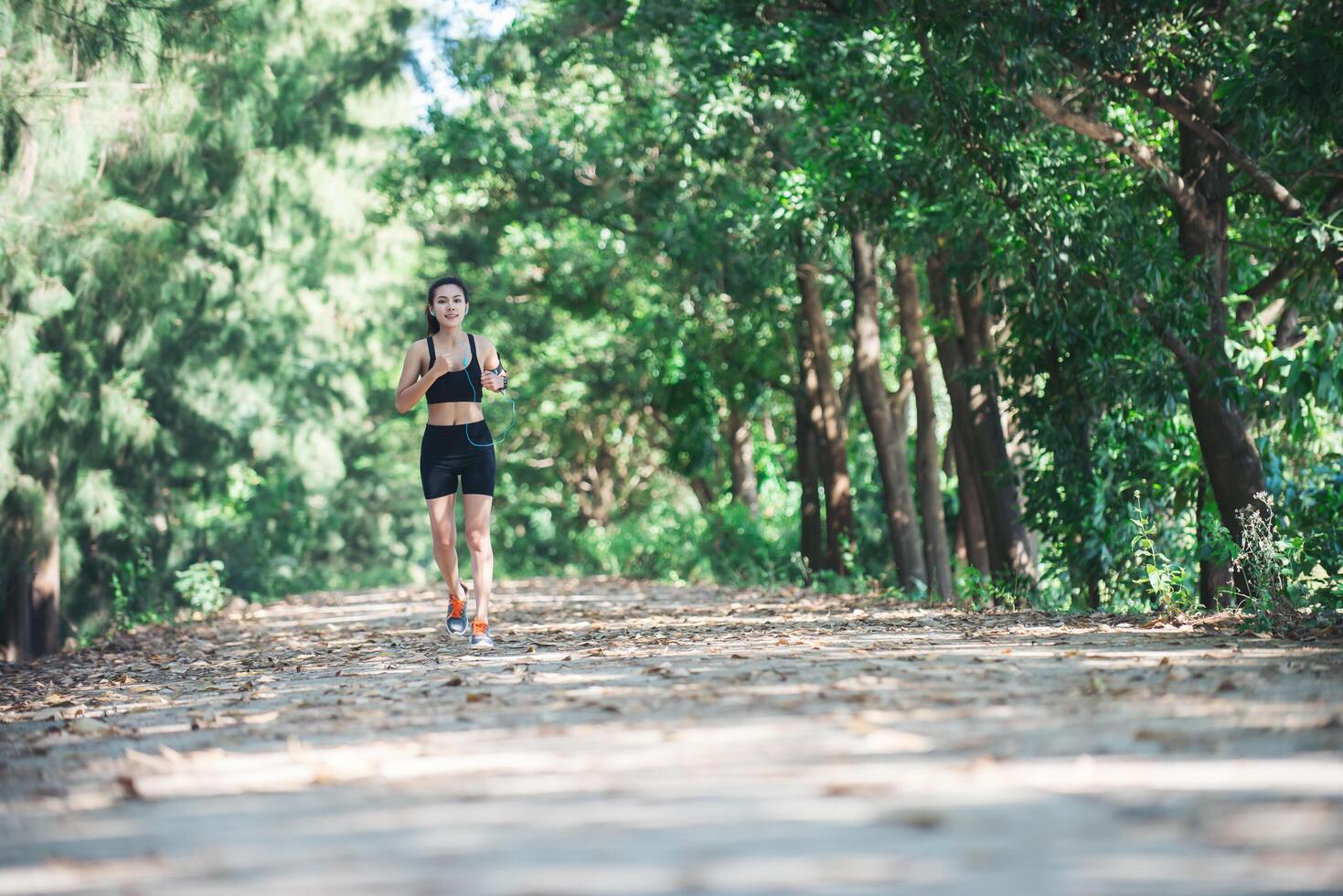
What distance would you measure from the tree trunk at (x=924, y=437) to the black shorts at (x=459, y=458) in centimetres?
890

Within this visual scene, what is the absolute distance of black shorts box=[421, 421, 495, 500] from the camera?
849 cm

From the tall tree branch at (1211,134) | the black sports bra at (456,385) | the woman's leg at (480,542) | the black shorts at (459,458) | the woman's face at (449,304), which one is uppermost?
the tall tree branch at (1211,134)

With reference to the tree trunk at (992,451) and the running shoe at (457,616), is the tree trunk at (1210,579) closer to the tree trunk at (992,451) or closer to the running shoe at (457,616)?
the tree trunk at (992,451)

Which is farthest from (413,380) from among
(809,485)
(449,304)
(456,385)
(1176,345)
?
(809,485)

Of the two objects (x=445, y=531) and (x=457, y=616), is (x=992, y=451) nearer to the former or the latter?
(x=457, y=616)

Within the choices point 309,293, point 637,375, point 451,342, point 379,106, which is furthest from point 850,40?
point 309,293

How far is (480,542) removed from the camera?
8547 mm

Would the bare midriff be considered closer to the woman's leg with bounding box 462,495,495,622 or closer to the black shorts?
the black shorts

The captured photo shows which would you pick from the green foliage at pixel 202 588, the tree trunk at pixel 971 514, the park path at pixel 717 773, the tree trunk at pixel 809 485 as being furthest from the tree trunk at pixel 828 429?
the park path at pixel 717 773

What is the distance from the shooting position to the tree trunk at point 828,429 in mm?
18906

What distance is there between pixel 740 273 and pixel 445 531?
10.8 metres

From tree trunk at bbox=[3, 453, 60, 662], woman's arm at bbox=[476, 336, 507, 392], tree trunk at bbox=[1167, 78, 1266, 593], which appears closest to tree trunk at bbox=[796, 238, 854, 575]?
tree trunk at bbox=[1167, 78, 1266, 593]

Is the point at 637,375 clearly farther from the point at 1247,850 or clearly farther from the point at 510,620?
the point at 1247,850

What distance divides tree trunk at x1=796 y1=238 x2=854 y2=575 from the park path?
11.5 m
